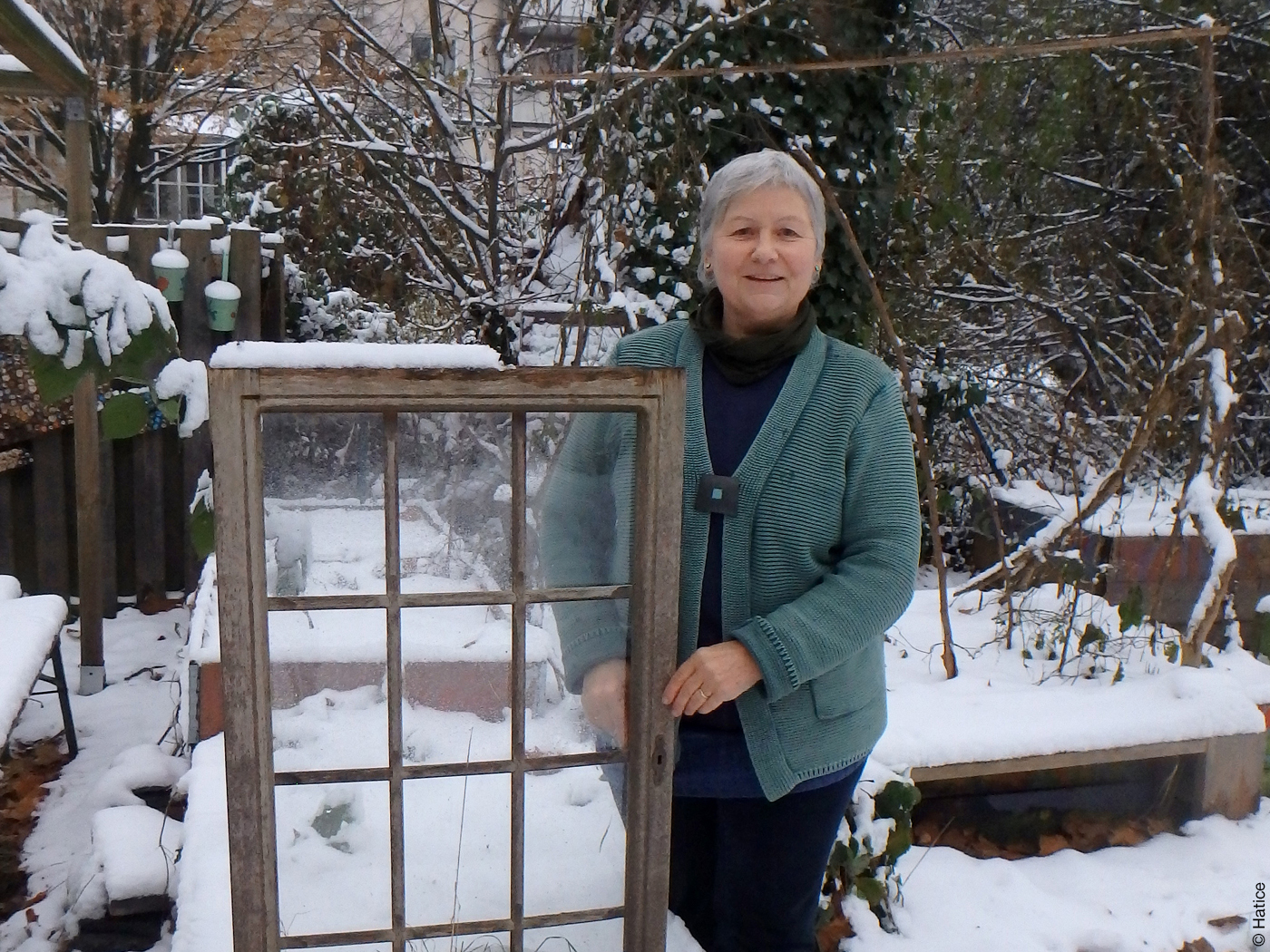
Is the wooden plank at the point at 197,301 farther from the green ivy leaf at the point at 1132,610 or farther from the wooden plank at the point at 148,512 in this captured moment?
the green ivy leaf at the point at 1132,610

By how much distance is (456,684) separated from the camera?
1.51 m

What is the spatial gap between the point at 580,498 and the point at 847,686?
52cm

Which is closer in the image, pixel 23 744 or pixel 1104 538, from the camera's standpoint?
pixel 23 744

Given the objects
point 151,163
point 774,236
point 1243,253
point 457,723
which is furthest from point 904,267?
point 151,163

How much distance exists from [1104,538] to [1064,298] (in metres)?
2.11

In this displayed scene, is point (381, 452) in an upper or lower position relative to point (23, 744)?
upper

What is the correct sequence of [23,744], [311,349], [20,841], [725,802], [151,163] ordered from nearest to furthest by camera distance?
1. [311,349]
2. [725,802]
3. [20,841]
4. [23,744]
5. [151,163]

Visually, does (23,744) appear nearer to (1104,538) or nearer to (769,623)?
(769,623)

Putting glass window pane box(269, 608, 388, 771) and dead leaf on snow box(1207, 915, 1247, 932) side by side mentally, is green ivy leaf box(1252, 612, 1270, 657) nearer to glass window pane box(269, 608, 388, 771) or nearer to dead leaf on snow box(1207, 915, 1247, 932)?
dead leaf on snow box(1207, 915, 1247, 932)

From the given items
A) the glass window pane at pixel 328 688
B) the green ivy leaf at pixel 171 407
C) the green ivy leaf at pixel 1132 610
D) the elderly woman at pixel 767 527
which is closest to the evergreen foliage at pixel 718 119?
the green ivy leaf at pixel 1132 610

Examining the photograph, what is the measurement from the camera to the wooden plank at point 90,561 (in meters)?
3.69

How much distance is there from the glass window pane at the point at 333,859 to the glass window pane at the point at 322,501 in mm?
312

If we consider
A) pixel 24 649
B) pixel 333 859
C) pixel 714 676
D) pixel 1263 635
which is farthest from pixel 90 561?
pixel 1263 635

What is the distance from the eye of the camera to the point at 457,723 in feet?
4.96
